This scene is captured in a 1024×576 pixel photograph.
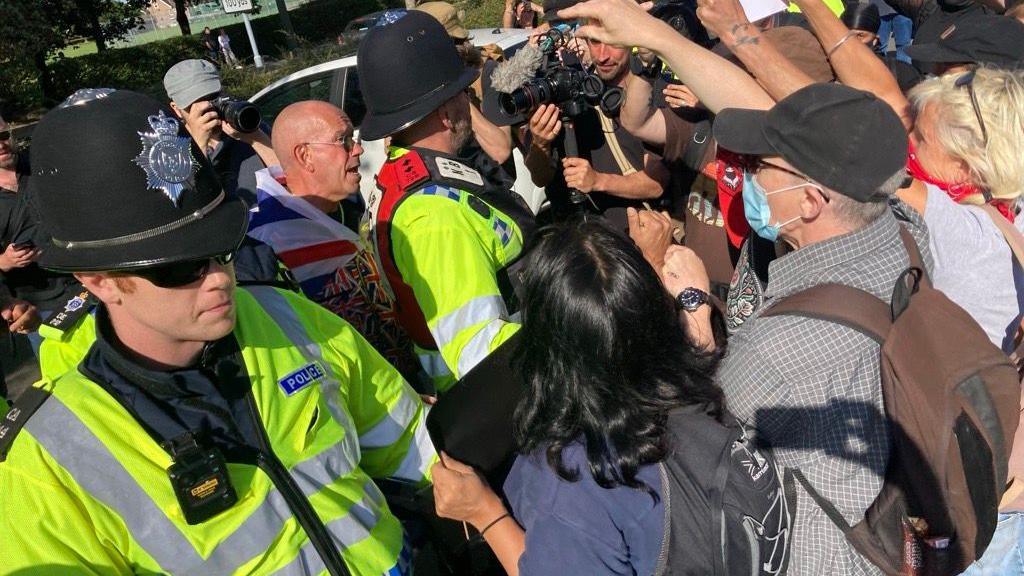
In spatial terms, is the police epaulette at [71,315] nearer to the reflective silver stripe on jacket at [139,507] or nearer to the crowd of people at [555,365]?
the crowd of people at [555,365]

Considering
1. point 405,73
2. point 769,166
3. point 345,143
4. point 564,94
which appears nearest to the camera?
point 769,166

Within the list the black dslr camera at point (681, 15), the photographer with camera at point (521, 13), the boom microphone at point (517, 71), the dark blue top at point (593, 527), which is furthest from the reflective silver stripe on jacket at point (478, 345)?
the photographer with camera at point (521, 13)

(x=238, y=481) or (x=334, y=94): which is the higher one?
(x=238, y=481)

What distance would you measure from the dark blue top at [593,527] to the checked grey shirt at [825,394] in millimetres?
383

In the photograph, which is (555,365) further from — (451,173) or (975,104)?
(975,104)

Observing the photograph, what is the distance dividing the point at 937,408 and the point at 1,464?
1.90 m

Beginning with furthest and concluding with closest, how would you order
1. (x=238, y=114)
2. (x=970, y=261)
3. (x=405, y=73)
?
(x=238, y=114), (x=405, y=73), (x=970, y=261)

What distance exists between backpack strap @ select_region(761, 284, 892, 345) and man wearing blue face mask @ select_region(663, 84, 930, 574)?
0.06 feet

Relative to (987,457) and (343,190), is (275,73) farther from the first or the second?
(987,457)

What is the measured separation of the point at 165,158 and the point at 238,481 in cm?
66

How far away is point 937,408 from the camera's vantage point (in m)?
1.60

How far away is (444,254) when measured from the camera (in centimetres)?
215

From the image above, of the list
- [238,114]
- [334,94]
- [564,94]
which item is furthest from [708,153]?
[334,94]

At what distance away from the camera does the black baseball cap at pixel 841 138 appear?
5.50 ft
